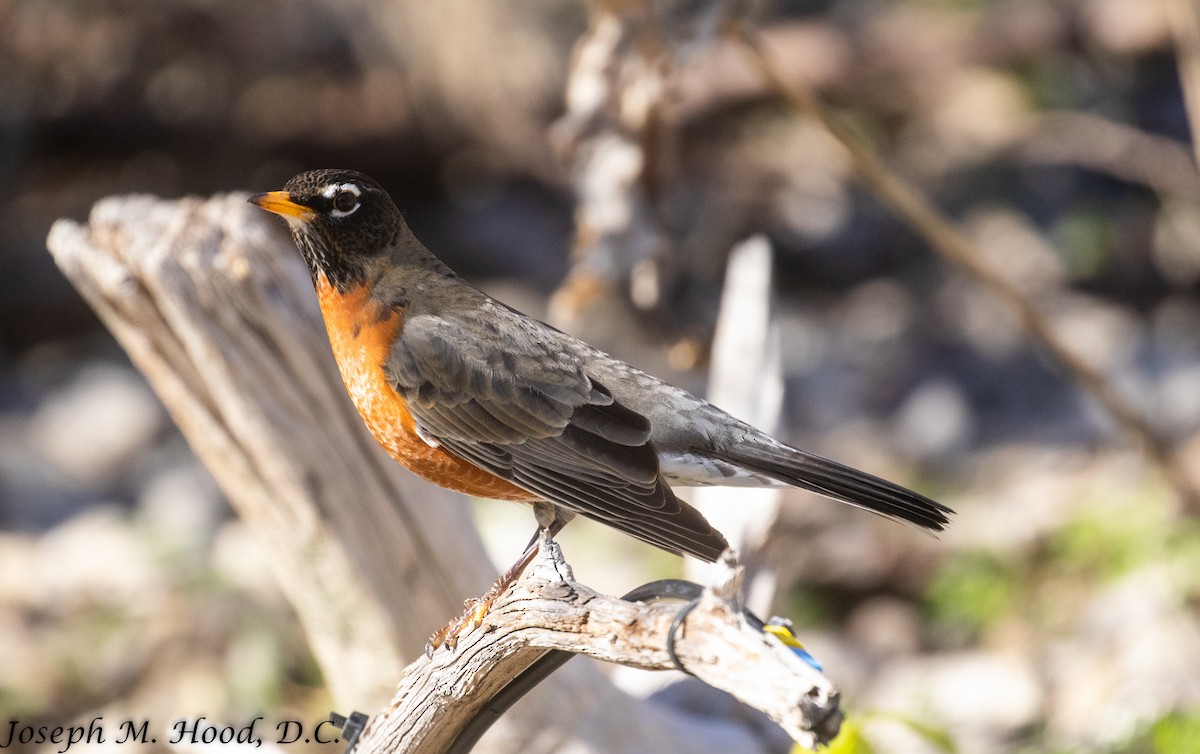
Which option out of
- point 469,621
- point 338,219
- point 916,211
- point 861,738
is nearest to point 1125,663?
point 916,211

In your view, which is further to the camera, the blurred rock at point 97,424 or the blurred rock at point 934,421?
the blurred rock at point 97,424

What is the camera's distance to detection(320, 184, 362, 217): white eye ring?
2730 mm

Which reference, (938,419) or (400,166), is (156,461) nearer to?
(400,166)

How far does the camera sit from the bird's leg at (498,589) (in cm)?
266

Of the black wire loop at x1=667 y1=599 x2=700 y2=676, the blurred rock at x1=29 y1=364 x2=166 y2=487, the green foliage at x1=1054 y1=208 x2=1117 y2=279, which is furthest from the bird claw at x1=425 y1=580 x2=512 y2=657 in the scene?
the green foliage at x1=1054 y1=208 x2=1117 y2=279

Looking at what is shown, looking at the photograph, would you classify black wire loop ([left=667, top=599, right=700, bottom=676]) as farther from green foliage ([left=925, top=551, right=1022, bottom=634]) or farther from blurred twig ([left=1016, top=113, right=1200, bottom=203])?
blurred twig ([left=1016, top=113, right=1200, bottom=203])

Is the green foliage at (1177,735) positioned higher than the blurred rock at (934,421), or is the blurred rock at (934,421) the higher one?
the blurred rock at (934,421)

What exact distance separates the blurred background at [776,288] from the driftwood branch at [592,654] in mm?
1799

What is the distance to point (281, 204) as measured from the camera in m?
2.68

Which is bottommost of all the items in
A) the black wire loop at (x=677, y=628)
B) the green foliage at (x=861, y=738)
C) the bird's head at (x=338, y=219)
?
the black wire loop at (x=677, y=628)

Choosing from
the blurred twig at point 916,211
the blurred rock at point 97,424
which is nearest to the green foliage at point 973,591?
the blurred twig at point 916,211

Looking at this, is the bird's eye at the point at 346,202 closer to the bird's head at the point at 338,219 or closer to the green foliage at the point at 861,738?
A: the bird's head at the point at 338,219

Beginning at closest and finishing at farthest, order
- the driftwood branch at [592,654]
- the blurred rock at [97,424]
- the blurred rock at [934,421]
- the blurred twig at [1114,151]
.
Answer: the driftwood branch at [592,654] → the blurred rock at [934,421] → the blurred twig at [1114,151] → the blurred rock at [97,424]

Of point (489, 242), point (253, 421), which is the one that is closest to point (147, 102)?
point (489, 242)
